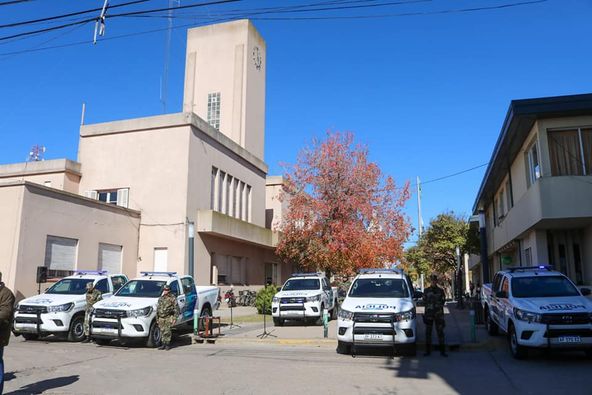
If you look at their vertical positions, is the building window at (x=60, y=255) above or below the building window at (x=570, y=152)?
below

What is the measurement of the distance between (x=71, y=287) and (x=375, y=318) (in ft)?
32.6

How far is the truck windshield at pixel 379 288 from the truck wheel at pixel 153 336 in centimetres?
543

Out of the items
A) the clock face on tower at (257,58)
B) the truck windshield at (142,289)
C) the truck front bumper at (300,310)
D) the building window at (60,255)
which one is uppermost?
the clock face on tower at (257,58)

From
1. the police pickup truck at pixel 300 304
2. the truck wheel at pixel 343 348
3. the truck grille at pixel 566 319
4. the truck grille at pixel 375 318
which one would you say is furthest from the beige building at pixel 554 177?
the police pickup truck at pixel 300 304

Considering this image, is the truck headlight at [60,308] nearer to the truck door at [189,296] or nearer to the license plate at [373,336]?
the truck door at [189,296]

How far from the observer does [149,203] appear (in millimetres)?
25812

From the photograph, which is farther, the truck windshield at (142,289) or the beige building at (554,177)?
the beige building at (554,177)

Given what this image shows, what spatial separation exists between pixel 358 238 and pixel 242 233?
23.6ft

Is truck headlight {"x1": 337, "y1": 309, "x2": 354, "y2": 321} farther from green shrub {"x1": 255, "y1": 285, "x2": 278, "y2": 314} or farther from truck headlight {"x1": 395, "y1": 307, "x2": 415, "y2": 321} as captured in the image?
green shrub {"x1": 255, "y1": 285, "x2": 278, "y2": 314}

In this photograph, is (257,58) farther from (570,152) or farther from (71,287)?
(570,152)

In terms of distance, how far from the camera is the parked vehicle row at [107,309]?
44.4ft

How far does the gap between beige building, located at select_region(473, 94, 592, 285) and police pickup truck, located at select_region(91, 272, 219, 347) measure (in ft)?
37.5

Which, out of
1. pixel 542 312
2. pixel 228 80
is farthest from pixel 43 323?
pixel 228 80

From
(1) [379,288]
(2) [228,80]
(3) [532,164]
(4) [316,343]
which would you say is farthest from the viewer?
(2) [228,80]
